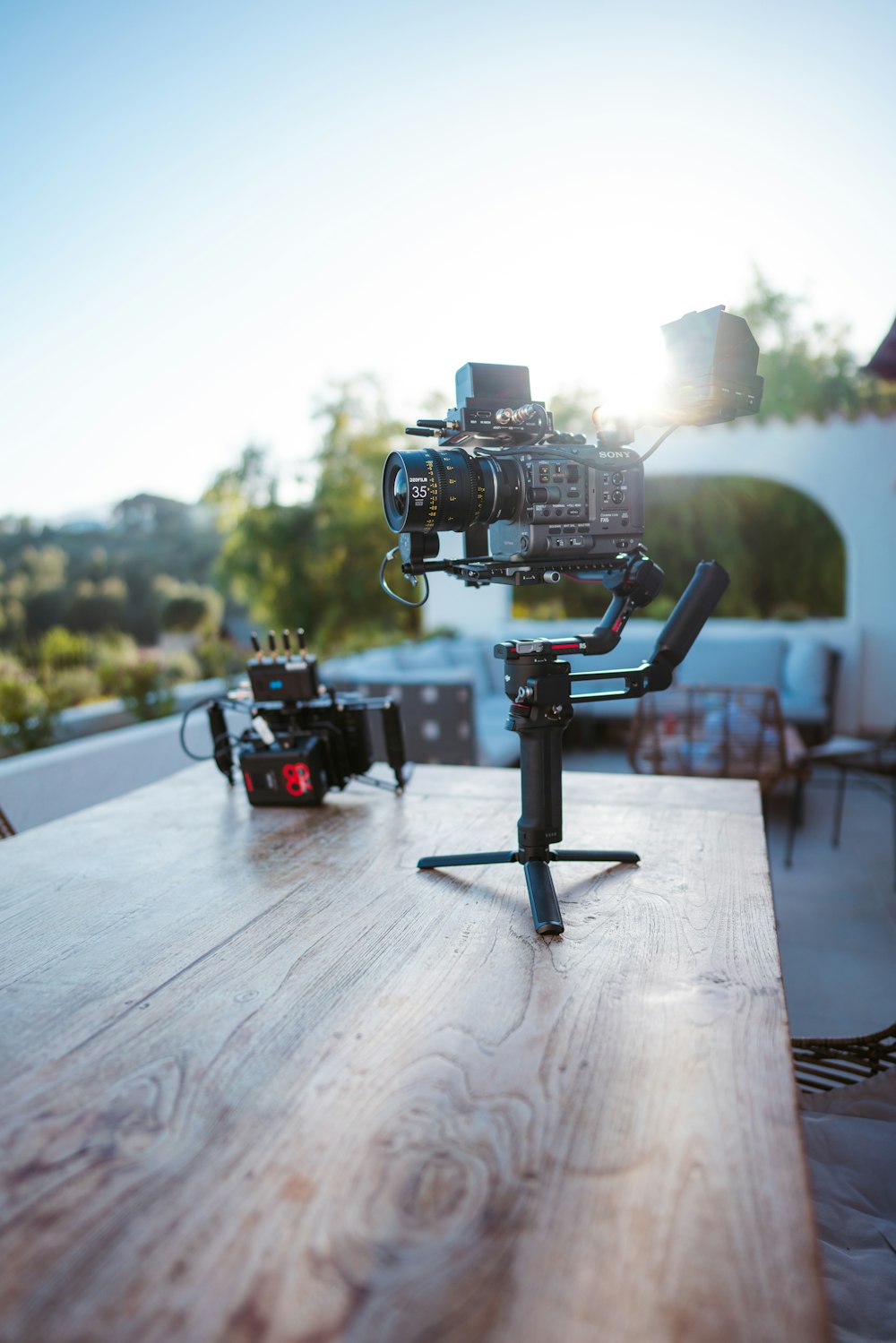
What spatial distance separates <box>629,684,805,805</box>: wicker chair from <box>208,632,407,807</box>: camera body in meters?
1.63

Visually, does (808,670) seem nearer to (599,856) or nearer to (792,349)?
(599,856)

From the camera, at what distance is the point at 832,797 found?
447 centimetres

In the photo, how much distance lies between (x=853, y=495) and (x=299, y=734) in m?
5.24

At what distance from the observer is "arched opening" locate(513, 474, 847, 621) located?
7668mm

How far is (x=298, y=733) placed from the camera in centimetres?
184

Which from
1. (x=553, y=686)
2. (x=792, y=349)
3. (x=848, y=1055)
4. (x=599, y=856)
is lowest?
(x=848, y=1055)

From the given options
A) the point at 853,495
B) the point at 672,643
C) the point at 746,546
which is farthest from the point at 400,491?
the point at 746,546

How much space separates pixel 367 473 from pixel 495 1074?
8087 millimetres

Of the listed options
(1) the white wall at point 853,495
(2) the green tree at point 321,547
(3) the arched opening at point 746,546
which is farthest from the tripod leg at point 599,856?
(2) the green tree at point 321,547

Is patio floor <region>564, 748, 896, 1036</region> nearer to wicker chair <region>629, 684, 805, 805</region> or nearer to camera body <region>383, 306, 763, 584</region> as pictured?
wicker chair <region>629, 684, 805, 805</region>

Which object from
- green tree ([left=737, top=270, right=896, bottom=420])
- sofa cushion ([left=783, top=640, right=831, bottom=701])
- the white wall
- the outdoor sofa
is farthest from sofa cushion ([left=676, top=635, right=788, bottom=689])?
green tree ([left=737, top=270, right=896, bottom=420])

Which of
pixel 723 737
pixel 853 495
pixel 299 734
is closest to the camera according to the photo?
pixel 299 734

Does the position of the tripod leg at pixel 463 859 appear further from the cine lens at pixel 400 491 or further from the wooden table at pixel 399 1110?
the cine lens at pixel 400 491

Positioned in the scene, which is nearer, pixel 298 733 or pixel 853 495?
pixel 298 733
